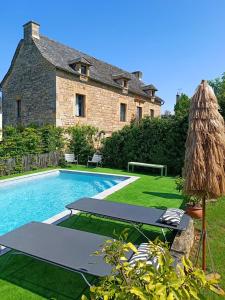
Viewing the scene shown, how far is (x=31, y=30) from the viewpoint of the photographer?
1852 cm

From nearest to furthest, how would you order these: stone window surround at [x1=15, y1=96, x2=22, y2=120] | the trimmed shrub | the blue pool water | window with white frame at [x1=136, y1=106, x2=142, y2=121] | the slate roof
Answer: the blue pool water, the trimmed shrub, the slate roof, stone window surround at [x1=15, y1=96, x2=22, y2=120], window with white frame at [x1=136, y1=106, x2=142, y2=121]

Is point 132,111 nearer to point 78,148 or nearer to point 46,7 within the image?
point 78,148

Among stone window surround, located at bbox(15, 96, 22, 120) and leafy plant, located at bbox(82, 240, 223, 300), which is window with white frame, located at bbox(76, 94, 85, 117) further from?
leafy plant, located at bbox(82, 240, 223, 300)

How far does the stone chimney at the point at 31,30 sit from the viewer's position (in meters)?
18.5

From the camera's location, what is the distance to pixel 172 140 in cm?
1430

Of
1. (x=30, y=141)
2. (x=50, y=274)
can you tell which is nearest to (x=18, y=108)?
(x=30, y=141)

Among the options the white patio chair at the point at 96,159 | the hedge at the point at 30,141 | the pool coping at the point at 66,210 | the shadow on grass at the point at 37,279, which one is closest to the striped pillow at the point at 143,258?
the shadow on grass at the point at 37,279

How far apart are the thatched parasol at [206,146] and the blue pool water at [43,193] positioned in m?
5.61

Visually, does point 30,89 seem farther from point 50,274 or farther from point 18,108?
point 50,274

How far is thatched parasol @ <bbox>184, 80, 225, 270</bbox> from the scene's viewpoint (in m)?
3.62

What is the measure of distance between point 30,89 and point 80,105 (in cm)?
407

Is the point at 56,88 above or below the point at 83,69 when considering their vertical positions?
below

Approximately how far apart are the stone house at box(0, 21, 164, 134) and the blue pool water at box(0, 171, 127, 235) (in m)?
5.72

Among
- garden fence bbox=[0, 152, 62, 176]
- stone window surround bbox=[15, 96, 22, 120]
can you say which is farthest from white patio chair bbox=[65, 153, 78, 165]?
stone window surround bbox=[15, 96, 22, 120]
